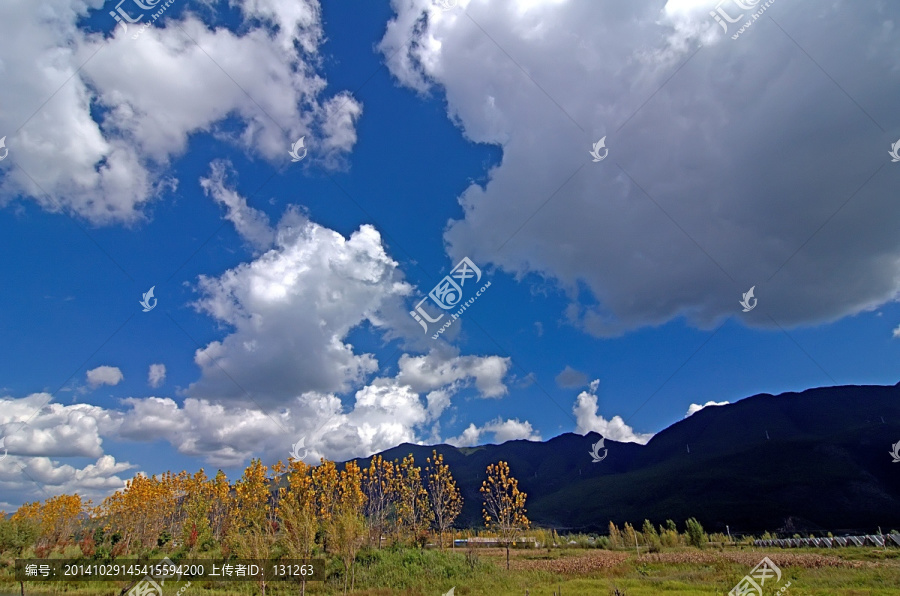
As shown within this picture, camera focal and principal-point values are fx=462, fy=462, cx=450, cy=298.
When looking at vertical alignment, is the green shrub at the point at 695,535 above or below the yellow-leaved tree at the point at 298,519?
below

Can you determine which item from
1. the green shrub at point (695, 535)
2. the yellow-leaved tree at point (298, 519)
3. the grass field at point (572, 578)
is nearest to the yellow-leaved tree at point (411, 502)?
the grass field at point (572, 578)

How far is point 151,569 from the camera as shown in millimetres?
34188

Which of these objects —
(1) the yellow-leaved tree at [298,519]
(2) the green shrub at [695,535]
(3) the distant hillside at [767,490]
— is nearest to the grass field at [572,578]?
(1) the yellow-leaved tree at [298,519]

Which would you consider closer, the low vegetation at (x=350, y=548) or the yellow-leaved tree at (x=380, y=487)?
the low vegetation at (x=350, y=548)

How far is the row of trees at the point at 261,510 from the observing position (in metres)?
33.6

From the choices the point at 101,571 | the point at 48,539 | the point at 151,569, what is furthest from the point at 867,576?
the point at 48,539

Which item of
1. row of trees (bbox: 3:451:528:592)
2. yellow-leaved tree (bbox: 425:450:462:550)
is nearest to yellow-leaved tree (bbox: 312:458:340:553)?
row of trees (bbox: 3:451:528:592)

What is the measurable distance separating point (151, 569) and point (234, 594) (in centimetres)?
1167

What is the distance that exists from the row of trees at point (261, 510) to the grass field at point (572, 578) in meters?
2.49

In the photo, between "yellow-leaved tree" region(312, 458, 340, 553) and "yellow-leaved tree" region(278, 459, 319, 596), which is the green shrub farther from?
"yellow-leaved tree" region(278, 459, 319, 596)

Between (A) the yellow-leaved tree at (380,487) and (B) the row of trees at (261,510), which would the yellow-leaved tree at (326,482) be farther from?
(A) the yellow-leaved tree at (380,487)

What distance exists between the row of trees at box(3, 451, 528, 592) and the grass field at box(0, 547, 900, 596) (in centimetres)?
249

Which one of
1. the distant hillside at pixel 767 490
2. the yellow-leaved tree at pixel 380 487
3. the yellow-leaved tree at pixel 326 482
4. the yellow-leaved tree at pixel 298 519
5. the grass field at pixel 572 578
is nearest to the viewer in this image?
the yellow-leaved tree at pixel 298 519

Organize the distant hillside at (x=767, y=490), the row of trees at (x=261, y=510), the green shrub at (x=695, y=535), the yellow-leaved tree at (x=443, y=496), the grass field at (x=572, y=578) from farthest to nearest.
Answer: the distant hillside at (x=767, y=490)
the green shrub at (x=695, y=535)
the yellow-leaved tree at (x=443, y=496)
the row of trees at (x=261, y=510)
the grass field at (x=572, y=578)
